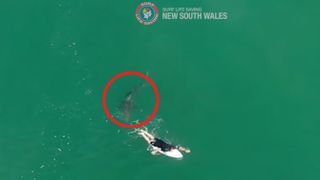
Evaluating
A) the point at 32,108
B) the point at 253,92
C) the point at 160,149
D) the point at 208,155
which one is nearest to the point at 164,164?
the point at 160,149

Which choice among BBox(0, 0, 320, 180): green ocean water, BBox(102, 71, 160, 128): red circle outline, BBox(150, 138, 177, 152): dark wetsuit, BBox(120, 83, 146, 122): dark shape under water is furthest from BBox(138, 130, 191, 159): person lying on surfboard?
BBox(120, 83, 146, 122): dark shape under water

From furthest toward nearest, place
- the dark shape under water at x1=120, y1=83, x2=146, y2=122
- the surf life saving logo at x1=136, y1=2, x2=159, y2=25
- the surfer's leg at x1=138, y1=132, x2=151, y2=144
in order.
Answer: the surf life saving logo at x1=136, y1=2, x2=159, y2=25, the dark shape under water at x1=120, y1=83, x2=146, y2=122, the surfer's leg at x1=138, y1=132, x2=151, y2=144

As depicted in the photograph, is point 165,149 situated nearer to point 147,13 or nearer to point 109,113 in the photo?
point 109,113

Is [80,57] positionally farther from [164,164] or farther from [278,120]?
[278,120]

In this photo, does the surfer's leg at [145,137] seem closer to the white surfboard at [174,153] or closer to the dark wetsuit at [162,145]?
the dark wetsuit at [162,145]

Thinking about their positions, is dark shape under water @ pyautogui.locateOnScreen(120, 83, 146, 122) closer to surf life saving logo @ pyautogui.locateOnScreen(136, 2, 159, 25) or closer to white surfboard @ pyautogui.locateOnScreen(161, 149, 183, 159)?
white surfboard @ pyautogui.locateOnScreen(161, 149, 183, 159)
